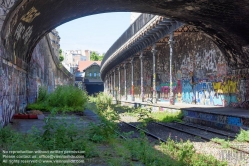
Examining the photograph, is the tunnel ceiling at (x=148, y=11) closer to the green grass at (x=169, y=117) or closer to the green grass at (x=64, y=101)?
the green grass at (x=64, y=101)

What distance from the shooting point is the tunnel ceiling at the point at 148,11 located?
37.6 ft

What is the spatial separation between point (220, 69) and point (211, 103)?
2.82 meters

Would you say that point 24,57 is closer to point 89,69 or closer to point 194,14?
point 194,14

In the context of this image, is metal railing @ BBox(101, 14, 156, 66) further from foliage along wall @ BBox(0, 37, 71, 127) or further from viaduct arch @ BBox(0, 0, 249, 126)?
foliage along wall @ BBox(0, 37, 71, 127)

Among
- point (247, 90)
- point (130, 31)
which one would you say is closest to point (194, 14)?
point (247, 90)

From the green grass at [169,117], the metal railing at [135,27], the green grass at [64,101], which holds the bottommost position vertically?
the green grass at [169,117]

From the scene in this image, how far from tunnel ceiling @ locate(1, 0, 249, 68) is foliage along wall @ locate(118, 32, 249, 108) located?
133 centimetres

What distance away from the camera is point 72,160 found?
6.45m

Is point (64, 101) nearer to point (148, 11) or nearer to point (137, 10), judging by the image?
point (137, 10)

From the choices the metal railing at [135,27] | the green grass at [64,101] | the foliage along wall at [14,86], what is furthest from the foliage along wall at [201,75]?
the foliage along wall at [14,86]

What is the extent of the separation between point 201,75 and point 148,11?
27.3 feet

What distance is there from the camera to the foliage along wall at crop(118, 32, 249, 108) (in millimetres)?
18858

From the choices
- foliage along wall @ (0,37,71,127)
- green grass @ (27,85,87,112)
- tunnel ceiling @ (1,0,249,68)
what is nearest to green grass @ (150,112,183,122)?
tunnel ceiling @ (1,0,249,68)

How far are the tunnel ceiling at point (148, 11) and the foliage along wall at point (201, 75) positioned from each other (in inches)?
52.2
